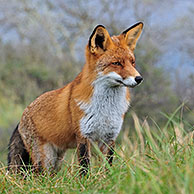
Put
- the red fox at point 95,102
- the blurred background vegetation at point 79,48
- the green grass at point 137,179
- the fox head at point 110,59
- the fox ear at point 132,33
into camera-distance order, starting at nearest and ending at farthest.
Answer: the green grass at point 137,179, the fox head at point 110,59, the red fox at point 95,102, the fox ear at point 132,33, the blurred background vegetation at point 79,48

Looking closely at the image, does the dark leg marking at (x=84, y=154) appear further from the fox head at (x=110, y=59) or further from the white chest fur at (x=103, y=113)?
the fox head at (x=110, y=59)

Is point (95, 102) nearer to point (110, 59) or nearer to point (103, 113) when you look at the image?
point (103, 113)

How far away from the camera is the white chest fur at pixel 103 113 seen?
4824mm

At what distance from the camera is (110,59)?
4.73m

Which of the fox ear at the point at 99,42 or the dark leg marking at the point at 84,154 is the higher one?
the fox ear at the point at 99,42

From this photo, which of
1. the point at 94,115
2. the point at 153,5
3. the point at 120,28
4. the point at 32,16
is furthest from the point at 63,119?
the point at 32,16

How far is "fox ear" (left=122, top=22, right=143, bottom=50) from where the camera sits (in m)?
5.09

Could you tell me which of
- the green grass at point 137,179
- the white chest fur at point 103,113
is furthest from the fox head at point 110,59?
the green grass at point 137,179

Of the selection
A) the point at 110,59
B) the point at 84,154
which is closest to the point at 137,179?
the point at 84,154

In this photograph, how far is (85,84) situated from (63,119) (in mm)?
650

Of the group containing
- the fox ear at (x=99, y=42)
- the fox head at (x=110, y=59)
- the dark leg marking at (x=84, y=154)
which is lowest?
the dark leg marking at (x=84, y=154)

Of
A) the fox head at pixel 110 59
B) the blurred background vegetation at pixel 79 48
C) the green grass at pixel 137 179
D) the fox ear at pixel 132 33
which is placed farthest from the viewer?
the blurred background vegetation at pixel 79 48

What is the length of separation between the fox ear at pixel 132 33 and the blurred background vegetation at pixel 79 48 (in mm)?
8862

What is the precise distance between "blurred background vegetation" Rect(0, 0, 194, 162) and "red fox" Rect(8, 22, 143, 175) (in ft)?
26.4
